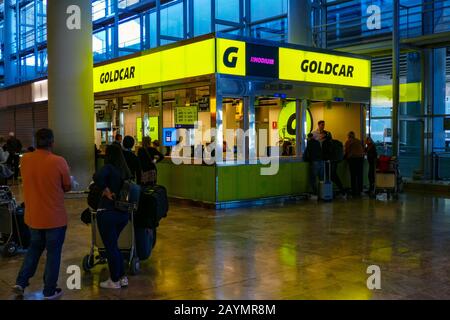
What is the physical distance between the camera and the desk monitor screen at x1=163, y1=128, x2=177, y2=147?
11855mm

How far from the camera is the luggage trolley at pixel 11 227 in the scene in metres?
6.40

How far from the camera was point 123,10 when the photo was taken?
21.0 metres

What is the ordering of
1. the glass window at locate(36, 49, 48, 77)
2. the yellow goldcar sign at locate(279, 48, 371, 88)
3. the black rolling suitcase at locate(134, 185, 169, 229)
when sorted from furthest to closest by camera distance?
1. the glass window at locate(36, 49, 48, 77)
2. the yellow goldcar sign at locate(279, 48, 371, 88)
3. the black rolling suitcase at locate(134, 185, 169, 229)

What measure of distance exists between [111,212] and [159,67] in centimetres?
717

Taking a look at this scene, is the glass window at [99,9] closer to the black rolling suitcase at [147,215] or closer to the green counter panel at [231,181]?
the green counter panel at [231,181]

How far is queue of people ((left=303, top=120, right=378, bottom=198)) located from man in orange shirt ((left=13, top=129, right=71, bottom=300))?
305 inches

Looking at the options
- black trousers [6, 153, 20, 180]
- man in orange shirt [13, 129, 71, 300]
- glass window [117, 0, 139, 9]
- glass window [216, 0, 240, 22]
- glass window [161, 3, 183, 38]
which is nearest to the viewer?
man in orange shirt [13, 129, 71, 300]

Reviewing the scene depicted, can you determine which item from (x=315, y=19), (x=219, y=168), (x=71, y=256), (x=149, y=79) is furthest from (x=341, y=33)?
(x=71, y=256)

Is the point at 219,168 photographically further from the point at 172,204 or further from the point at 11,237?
the point at 11,237

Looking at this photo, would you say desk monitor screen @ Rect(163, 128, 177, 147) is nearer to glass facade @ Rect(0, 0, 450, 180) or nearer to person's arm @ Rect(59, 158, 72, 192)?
glass facade @ Rect(0, 0, 450, 180)

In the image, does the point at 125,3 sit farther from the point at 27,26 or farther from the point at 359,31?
the point at 359,31

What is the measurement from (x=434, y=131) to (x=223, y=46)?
316 inches

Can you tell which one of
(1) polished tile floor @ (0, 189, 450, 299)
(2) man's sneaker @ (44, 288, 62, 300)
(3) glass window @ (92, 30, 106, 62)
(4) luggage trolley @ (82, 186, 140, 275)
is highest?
(3) glass window @ (92, 30, 106, 62)

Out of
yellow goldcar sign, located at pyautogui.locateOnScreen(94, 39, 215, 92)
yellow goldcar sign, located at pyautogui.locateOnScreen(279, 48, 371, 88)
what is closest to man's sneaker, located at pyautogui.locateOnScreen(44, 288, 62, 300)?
yellow goldcar sign, located at pyautogui.locateOnScreen(94, 39, 215, 92)
